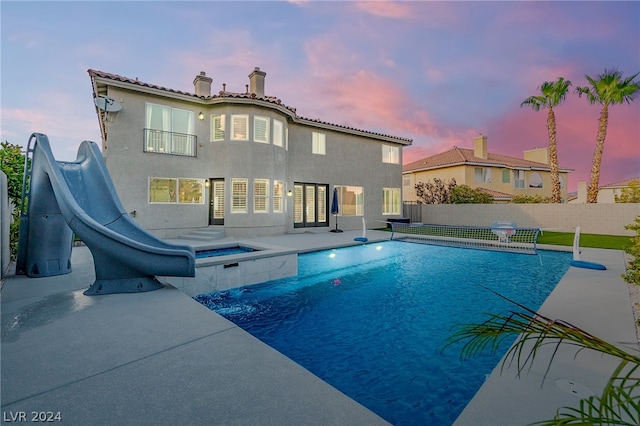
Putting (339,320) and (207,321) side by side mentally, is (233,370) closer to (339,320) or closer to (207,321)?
(207,321)

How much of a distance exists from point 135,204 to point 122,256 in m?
10.8

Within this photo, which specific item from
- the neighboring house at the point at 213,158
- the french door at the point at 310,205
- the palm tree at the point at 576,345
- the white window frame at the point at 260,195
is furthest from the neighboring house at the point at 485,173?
the palm tree at the point at 576,345

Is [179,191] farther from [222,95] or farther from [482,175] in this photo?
[482,175]

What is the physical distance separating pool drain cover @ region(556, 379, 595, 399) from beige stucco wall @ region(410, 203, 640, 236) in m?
21.1

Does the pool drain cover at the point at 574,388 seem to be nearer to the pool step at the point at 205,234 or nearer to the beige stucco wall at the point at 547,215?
the pool step at the point at 205,234

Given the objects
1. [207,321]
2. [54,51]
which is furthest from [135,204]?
[207,321]

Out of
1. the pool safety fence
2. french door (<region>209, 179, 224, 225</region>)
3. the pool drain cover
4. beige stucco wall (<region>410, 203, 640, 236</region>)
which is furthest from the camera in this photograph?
beige stucco wall (<region>410, 203, 640, 236</region>)

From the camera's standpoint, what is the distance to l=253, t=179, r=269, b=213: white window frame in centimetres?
1741

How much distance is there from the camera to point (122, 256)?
6.01 m

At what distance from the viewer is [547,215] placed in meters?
21.5

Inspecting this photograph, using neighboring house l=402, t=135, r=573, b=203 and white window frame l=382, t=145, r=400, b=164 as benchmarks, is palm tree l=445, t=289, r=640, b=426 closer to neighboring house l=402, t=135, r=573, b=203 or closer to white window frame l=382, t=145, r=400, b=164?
white window frame l=382, t=145, r=400, b=164

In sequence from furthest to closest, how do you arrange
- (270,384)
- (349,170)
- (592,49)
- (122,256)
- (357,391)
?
(349,170) → (592,49) → (122,256) → (357,391) → (270,384)

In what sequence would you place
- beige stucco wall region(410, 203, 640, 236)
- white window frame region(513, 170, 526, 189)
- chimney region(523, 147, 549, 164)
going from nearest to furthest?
beige stucco wall region(410, 203, 640, 236), white window frame region(513, 170, 526, 189), chimney region(523, 147, 549, 164)

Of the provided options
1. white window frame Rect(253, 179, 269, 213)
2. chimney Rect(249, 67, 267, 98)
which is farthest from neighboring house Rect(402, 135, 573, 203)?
white window frame Rect(253, 179, 269, 213)
